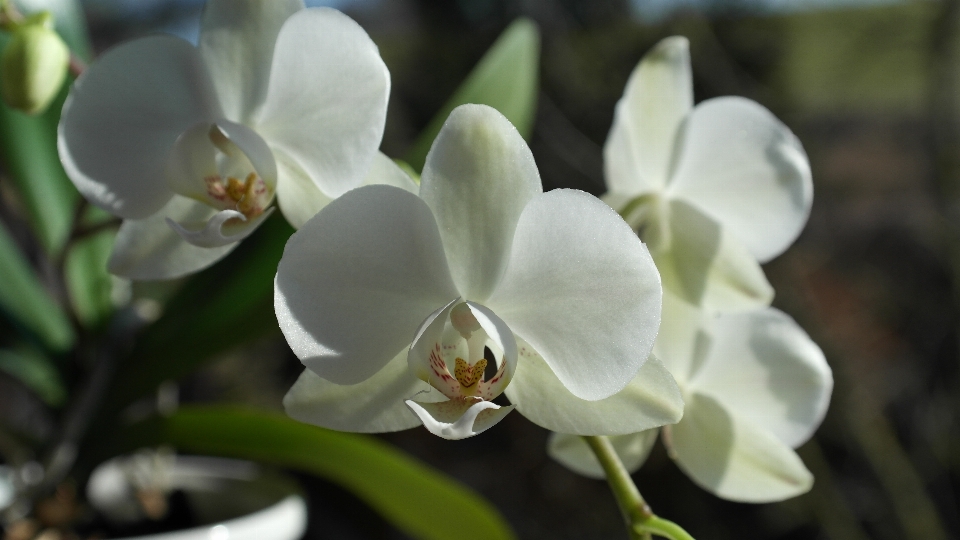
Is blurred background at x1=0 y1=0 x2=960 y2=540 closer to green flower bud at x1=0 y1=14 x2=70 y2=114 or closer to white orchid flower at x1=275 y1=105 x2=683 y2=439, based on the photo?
green flower bud at x1=0 y1=14 x2=70 y2=114

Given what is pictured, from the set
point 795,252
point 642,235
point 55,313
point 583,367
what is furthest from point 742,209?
point 795,252

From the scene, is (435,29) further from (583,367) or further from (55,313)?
(583,367)

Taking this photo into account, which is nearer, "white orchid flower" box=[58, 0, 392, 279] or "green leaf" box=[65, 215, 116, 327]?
"white orchid flower" box=[58, 0, 392, 279]

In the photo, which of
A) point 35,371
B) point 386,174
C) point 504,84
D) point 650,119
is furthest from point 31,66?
point 35,371

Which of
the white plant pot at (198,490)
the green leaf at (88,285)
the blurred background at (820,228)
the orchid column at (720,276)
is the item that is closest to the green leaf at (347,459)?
the white plant pot at (198,490)

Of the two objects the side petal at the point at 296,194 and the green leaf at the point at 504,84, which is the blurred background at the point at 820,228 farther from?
the side petal at the point at 296,194

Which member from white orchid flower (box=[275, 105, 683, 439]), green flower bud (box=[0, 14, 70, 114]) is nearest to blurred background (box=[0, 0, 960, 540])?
green flower bud (box=[0, 14, 70, 114])
